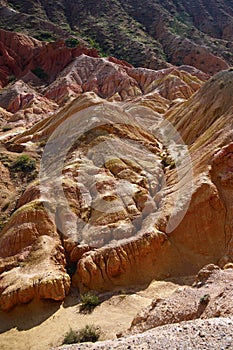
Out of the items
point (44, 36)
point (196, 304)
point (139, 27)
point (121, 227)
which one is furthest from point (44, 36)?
point (196, 304)

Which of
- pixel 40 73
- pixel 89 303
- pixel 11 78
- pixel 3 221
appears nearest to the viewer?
pixel 89 303

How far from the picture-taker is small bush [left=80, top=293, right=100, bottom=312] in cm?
1459

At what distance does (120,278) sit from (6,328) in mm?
5319

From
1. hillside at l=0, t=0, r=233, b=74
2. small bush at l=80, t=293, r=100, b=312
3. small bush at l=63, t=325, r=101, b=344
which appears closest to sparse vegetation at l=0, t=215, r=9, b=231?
small bush at l=80, t=293, r=100, b=312

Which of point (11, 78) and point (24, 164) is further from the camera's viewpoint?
point (11, 78)

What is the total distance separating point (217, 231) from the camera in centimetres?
1736

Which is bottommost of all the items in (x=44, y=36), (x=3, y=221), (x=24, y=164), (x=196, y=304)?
(x=44, y=36)

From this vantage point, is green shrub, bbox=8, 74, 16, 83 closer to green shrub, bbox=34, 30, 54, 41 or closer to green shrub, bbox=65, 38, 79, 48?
green shrub, bbox=65, 38, 79, 48

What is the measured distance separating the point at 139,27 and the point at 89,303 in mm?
92771

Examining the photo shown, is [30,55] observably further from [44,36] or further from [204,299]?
[204,299]

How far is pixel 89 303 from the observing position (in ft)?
Result: 48.3

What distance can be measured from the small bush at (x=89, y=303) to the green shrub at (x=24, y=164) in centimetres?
1355

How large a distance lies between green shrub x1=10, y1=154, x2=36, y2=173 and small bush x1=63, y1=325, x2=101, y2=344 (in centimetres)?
1551

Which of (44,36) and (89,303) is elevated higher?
(89,303)
